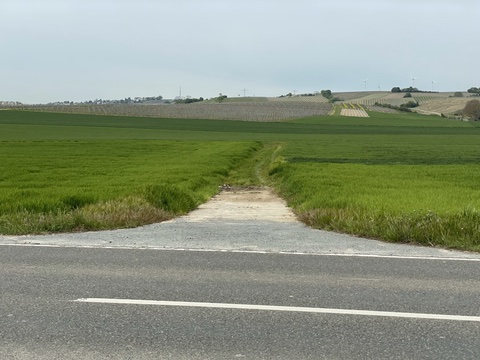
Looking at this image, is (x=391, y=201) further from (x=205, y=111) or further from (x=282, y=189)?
(x=205, y=111)

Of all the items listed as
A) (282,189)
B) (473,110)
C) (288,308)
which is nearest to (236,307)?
(288,308)

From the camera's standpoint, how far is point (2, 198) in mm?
15664

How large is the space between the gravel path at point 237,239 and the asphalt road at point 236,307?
0.77 metres

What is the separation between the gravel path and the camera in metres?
10.7

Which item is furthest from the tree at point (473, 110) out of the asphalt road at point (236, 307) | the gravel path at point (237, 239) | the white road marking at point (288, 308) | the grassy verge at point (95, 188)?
the white road marking at point (288, 308)

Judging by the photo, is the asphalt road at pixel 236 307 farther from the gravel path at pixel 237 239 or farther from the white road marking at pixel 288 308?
the gravel path at pixel 237 239

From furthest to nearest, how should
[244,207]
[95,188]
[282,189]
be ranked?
[282,189] → [95,188] → [244,207]

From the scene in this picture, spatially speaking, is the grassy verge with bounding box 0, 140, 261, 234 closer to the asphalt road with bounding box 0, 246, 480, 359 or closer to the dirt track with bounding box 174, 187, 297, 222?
the dirt track with bounding box 174, 187, 297, 222

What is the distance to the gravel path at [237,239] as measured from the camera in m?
10.7

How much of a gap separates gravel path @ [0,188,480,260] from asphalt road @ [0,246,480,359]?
0.77 m

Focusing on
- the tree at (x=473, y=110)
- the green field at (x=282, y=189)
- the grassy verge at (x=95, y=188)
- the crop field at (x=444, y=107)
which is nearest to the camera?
the green field at (x=282, y=189)

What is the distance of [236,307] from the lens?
6914mm

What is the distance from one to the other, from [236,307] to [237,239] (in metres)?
4.73

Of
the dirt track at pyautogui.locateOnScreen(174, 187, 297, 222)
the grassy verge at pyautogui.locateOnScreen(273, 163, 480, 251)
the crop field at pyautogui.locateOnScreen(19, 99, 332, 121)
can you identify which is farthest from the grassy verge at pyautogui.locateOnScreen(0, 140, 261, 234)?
the crop field at pyautogui.locateOnScreen(19, 99, 332, 121)
